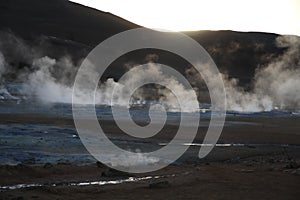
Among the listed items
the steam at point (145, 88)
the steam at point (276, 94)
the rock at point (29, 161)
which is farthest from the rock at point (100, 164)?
the steam at point (276, 94)

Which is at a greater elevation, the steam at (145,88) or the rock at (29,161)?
the steam at (145,88)

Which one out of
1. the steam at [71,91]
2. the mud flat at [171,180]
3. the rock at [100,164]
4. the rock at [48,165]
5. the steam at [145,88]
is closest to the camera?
the mud flat at [171,180]

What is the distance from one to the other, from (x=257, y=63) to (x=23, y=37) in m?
50.2

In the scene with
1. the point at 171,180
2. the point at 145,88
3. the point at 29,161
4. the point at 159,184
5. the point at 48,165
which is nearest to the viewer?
the point at 159,184

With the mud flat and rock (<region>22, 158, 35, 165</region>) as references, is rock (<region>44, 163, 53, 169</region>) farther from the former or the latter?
rock (<region>22, 158, 35, 165</region>)

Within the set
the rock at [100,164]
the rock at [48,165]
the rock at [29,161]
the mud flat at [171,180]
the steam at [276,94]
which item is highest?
the steam at [276,94]

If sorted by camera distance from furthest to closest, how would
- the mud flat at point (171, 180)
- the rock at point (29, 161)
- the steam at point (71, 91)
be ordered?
the steam at point (71, 91), the rock at point (29, 161), the mud flat at point (171, 180)

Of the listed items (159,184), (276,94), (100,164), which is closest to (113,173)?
(100,164)

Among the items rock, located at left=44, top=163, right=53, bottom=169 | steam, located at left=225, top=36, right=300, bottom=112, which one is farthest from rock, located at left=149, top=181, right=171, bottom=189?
steam, located at left=225, top=36, right=300, bottom=112

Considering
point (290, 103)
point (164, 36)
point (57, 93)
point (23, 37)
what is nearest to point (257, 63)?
point (164, 36)

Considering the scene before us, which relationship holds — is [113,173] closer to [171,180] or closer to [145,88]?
[171,180]

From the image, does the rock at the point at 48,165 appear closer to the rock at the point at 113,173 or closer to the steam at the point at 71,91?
the rock at the point at 113,173

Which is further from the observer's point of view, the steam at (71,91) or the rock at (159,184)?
the steam at (71,91)

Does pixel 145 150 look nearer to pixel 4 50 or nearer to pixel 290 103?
pixel 290 103
